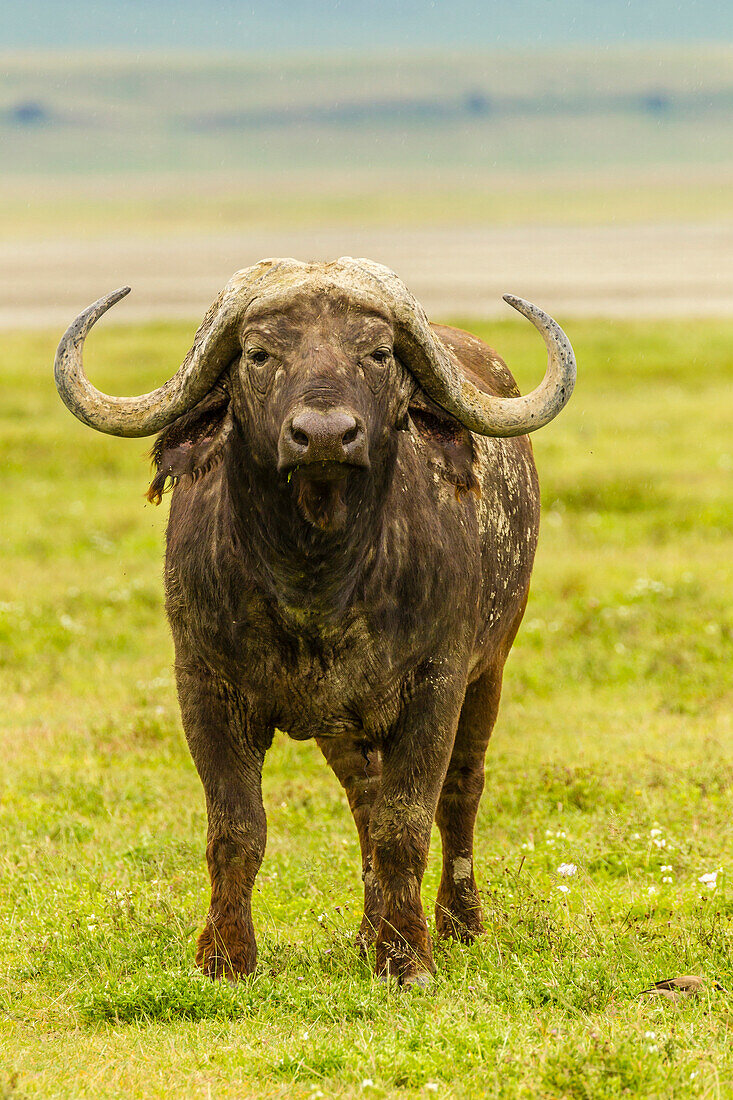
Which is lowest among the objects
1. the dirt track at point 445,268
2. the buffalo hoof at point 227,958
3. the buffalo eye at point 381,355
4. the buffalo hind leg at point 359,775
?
the buffalo hoof at point 227,958

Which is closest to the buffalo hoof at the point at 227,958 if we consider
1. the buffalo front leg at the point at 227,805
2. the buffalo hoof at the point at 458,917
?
the buffalo front leg at the point at 227,805

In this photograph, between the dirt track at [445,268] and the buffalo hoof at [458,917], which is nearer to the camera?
the buffalo hoof at [458,917]

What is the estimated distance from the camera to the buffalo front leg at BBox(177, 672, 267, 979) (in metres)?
5.93

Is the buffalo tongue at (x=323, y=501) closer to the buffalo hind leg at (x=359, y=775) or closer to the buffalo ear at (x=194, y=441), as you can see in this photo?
the buffalo ear at (x=194, y=441)

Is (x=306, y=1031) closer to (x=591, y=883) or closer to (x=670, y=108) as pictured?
(x=591, y=883)

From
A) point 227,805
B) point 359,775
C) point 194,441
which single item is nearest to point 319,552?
point 194,441

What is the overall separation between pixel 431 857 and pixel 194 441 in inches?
128

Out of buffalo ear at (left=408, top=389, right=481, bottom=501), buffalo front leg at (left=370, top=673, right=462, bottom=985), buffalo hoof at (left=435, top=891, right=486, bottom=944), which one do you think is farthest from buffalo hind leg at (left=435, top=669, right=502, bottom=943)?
buffalo ear at (left=408, top=389, right=481, bottom=501)

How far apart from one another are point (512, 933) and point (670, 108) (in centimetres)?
18341

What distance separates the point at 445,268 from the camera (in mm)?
59281

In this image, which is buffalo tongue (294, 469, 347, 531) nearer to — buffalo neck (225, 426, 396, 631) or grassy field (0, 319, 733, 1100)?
buffalo neck (225, 426, 396, 631)

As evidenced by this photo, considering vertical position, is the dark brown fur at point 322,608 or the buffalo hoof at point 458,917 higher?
the dark brown fur at point 322,608

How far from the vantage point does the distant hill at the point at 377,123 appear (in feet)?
532

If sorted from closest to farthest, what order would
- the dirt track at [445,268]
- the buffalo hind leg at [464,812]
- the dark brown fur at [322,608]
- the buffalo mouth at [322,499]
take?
1. the buffalo mouth at [322,499]
2. the dark brown fur at [322,608]
3. the buffalo hind leg at [464,812]
4. the dirt track at [445,268]
